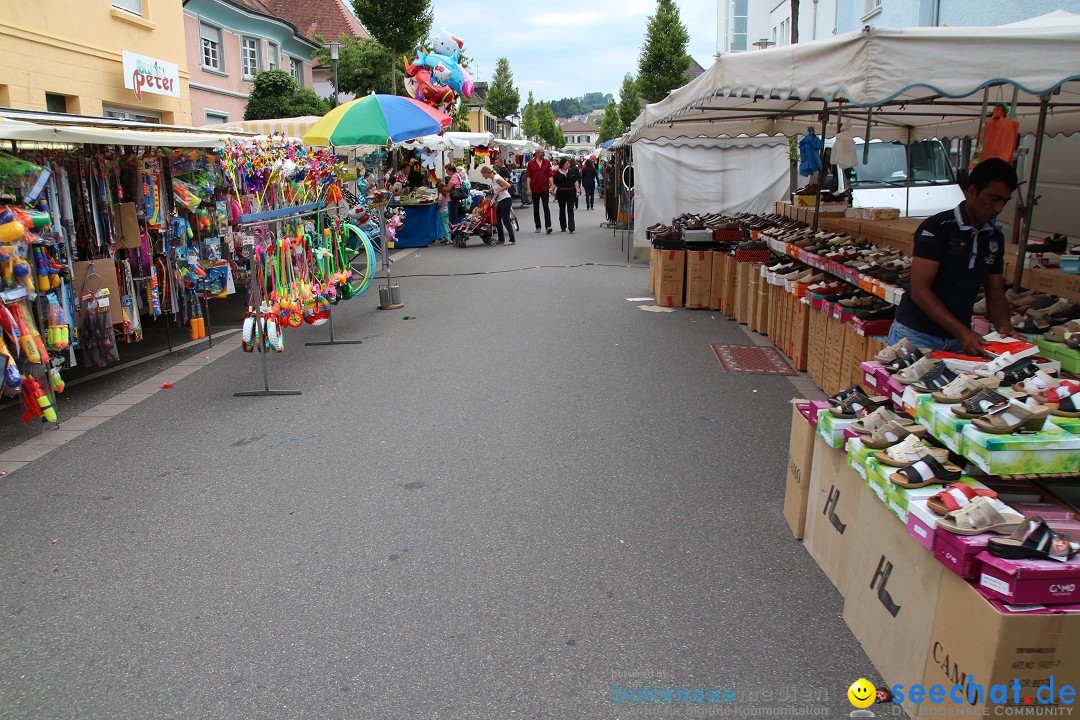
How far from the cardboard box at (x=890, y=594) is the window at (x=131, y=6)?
17.5 meters

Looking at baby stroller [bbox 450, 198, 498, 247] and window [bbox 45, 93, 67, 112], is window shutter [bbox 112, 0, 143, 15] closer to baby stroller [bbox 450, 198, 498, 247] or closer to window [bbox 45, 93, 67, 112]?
window [bbox 45, 93, 67, 112]

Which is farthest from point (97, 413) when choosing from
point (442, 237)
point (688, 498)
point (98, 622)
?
point (442, 237)

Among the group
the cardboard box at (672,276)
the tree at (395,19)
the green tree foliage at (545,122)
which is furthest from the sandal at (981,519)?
the green tree foliage at (545,122)

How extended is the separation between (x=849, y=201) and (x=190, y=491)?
10.0 metres

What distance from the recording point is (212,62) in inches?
979

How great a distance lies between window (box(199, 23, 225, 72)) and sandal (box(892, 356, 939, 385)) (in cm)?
2520

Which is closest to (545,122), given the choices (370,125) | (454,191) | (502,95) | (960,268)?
(502,95)

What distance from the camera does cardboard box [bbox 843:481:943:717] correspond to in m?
2.65

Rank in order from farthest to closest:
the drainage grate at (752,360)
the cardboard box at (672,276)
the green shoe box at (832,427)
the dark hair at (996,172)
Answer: the cardboard box at (672,276)
the drainage grate at (752,360)
the dark hair at (996,172)
the green shoe box at (832,427)

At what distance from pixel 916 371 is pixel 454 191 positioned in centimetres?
1800

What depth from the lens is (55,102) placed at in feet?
47.3

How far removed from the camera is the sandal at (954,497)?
259 cm

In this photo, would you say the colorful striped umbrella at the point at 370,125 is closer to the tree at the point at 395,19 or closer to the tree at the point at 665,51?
the tree at the point at 395,19

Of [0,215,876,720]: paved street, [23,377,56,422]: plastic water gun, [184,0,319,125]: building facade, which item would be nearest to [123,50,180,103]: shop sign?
[184,0,319,125]: building facade
